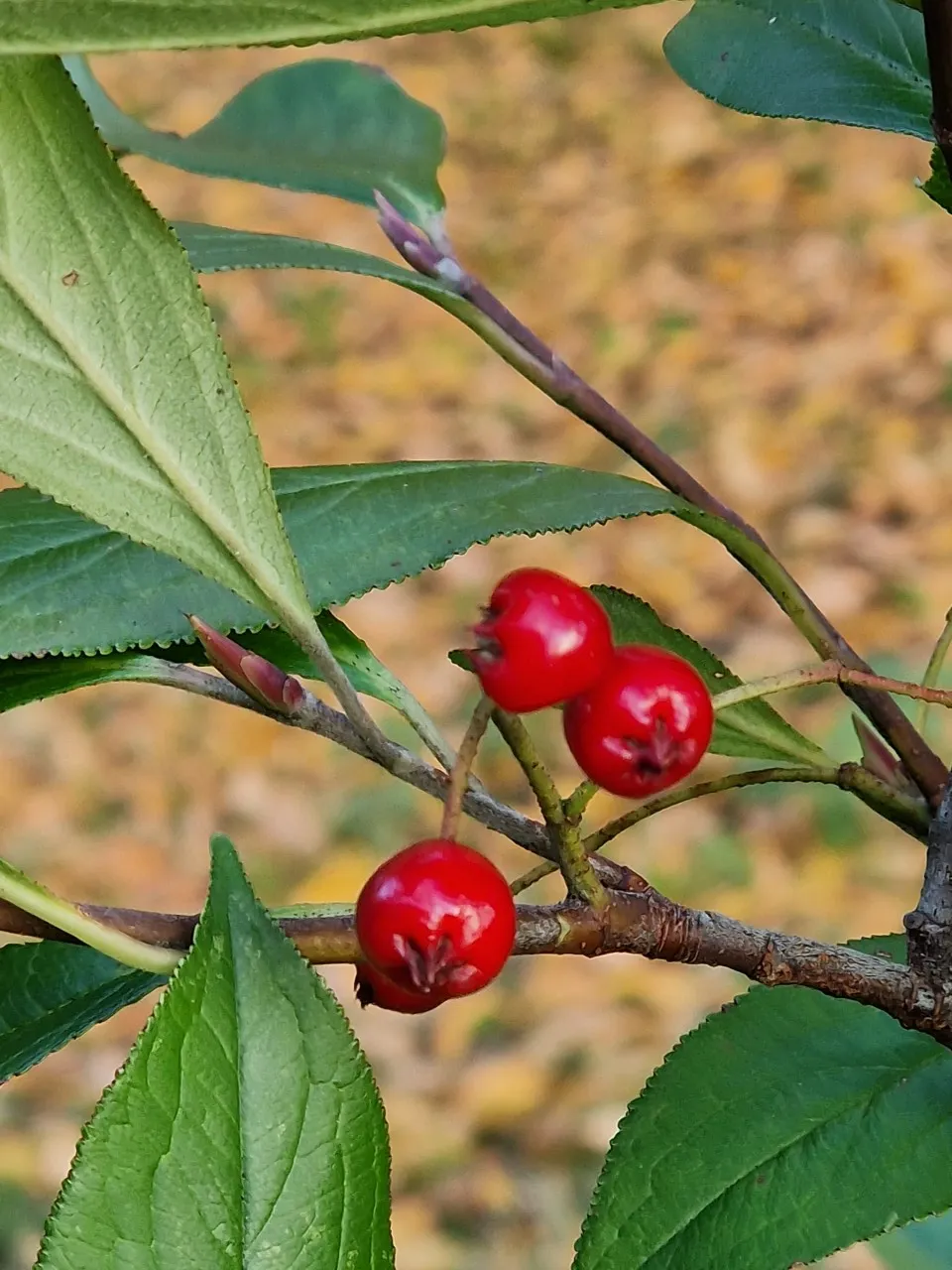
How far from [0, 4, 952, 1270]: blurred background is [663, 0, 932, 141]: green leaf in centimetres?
132

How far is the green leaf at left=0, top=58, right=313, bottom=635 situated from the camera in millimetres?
375

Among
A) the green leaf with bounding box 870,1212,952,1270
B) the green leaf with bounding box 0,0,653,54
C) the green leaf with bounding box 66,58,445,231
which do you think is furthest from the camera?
the green leaf with bounding box 870,1212,952,1270

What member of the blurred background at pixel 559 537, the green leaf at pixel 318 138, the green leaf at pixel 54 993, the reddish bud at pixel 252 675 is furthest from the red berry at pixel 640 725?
the blurred background at pixel 559 537

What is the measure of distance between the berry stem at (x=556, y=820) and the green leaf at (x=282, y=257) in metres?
0.32

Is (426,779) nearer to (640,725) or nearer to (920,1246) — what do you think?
(640,725)

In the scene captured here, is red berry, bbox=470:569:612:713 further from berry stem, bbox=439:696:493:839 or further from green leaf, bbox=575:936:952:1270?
green leaf, bbox=575:936:952:1270

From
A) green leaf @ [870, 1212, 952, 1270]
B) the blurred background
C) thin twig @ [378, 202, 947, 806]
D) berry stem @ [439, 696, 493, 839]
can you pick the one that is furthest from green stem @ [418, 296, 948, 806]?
the blurred background

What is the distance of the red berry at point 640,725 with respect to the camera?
386mm

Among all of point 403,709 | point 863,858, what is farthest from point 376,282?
point 403,709

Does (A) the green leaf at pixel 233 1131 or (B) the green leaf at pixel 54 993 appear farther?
(B) the green leaf at pixel 54 993

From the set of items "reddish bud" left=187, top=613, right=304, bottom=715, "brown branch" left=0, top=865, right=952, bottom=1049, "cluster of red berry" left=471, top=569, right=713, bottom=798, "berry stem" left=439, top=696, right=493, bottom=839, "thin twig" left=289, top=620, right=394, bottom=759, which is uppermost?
"reddish bud" left=187, top=613, right=304, bottom=715

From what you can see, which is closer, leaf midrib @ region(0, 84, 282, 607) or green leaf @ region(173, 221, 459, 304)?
leaf midrib @ region(0, 84, 282, 607)

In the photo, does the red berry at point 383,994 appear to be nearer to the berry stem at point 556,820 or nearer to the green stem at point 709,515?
the berry stem at point 556,820

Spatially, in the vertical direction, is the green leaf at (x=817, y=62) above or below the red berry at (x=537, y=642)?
above
